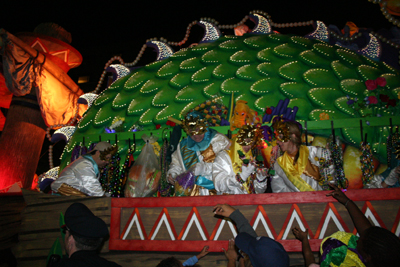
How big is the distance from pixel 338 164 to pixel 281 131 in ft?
2.09

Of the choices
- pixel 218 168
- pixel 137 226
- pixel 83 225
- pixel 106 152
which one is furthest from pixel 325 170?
pixel 106 152

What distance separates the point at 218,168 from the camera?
281 centimetres

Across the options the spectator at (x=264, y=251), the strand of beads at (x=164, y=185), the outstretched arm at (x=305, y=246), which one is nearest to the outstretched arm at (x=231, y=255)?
the spectator at (x=264, y=251)

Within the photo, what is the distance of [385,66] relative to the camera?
Answer: 4.24 metres

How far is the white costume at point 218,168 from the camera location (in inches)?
107

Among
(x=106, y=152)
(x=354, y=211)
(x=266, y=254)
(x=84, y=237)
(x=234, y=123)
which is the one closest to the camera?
(x=266, y=254)

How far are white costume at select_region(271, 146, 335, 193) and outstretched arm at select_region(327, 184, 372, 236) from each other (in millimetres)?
561

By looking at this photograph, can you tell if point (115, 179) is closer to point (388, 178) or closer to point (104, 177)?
point (104, 177)

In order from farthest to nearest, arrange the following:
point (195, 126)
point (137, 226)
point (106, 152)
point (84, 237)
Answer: point (106, 152)
point (195, 126)
point (137, 226)
point (84, 237)

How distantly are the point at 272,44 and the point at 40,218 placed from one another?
411 cm

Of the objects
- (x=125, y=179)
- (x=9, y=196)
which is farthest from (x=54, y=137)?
(x=125, y=179)

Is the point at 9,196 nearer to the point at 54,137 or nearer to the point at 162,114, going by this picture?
the point at 54,137

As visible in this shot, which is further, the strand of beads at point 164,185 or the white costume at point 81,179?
the strand of beads at point 164,185

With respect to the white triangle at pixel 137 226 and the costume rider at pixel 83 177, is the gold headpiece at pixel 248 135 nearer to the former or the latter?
the white triangle at pixel 137 226
